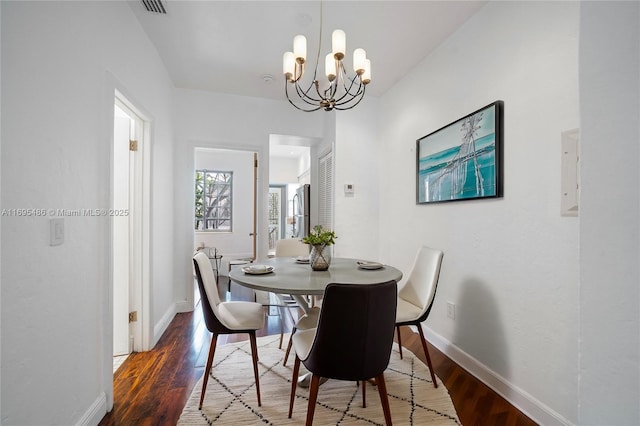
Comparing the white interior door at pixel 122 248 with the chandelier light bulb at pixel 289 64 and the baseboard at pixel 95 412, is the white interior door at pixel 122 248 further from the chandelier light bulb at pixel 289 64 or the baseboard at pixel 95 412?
the chandelier light bulb at pixel 289 64

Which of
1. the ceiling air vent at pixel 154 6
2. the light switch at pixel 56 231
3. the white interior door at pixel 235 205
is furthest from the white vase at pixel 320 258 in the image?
the white interior door at pixel 235 205

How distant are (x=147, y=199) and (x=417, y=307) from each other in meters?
2.35

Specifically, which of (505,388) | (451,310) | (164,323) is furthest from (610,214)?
(164,323)

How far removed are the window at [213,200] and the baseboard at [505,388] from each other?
16.8ft

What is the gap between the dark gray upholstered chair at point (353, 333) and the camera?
1.25 m

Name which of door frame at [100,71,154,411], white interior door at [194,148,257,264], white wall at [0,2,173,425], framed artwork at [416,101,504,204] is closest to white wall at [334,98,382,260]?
framed artwork at [416,101,504,204]

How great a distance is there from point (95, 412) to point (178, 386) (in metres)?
0.46

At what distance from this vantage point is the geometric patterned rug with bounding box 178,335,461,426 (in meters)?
1.60

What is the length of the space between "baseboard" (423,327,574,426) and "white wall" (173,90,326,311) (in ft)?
7.65

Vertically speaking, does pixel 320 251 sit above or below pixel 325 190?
below

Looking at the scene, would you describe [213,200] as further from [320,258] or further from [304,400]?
[304,400]

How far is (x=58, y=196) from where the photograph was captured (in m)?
1.29

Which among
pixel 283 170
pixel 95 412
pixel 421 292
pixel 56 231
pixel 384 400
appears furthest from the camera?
pixel 283 170

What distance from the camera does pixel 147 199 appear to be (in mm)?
2455
